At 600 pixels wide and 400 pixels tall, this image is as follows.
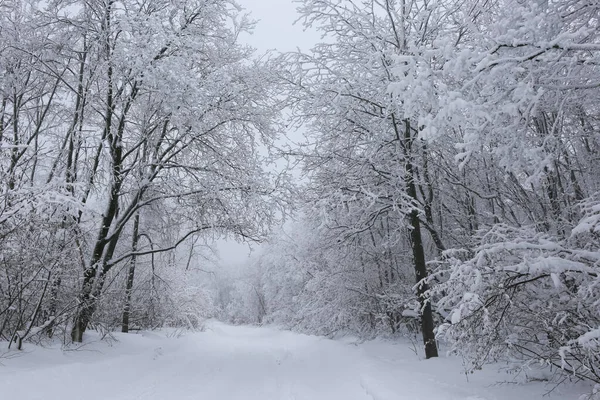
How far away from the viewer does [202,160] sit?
1050 centimetres

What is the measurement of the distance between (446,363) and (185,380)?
5423 millimetres

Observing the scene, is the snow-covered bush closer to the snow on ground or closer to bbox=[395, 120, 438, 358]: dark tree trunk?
the snow on ground

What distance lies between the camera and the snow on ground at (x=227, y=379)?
542cm

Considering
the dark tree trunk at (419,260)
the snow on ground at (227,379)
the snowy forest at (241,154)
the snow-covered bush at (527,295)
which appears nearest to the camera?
the snow-covered bush at (527,295)

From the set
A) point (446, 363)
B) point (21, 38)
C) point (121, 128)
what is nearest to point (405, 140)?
point (446, 363)

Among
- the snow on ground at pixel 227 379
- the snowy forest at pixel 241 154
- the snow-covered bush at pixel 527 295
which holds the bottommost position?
the snow on ground at pixel 227 379

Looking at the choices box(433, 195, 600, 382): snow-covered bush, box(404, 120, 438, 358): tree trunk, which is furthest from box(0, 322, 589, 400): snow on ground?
box(433, 195, 600, 382): snow-covered bush

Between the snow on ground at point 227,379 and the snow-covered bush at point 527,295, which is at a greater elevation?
the snow-covered bush at point 527,295

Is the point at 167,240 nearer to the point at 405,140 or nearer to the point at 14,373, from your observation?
the point at 14,373

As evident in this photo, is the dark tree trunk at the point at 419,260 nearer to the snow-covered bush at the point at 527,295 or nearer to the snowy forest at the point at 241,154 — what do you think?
the snowy forest at the point at 241,154

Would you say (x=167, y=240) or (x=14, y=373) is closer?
(x=14, y=373)

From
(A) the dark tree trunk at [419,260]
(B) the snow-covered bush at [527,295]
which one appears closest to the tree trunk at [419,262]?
(A) the dark tree trunk at [419,260]

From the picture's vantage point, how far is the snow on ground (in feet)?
17.8

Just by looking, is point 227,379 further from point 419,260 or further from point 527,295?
point 527,295
